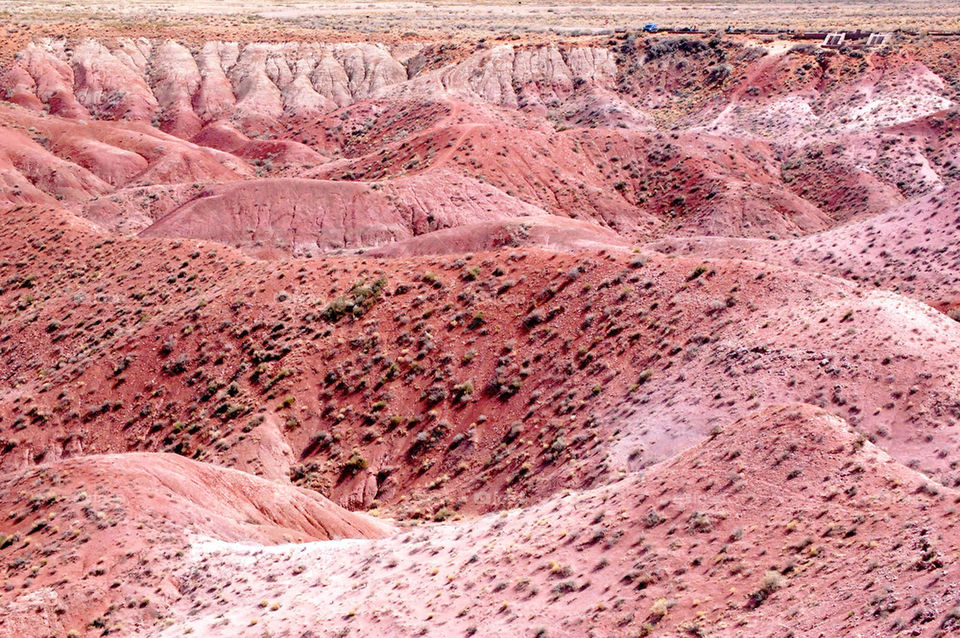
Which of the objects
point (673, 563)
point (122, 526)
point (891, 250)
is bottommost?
point (122, 526)

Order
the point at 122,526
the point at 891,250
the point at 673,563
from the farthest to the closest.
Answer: the point at 891,250 < the point at 122,526 < the point at 673,563

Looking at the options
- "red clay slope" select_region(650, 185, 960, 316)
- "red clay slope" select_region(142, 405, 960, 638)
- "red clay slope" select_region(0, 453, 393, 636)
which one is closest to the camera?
"red clay slope" select_region(142, 405, 960, 638)

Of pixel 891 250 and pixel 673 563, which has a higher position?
pixel 891 250

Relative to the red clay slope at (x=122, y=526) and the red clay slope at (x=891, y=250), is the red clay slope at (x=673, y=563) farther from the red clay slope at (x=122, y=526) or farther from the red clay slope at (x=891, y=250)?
the red clay slope at (x=891, y=250)

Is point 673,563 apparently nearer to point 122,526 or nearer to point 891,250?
point 122,526

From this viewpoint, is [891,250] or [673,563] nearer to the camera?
[673,563]

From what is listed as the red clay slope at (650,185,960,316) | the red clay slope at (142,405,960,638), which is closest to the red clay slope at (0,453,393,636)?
the red clay slope at (142,405,960,638)

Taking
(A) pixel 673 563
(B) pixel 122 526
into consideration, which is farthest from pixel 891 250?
(B) pixel 122 526

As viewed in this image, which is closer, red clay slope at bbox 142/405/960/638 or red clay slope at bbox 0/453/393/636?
red clay slope at bbox 142/405/960/638

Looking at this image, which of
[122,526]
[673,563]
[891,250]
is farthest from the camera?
[891,250]

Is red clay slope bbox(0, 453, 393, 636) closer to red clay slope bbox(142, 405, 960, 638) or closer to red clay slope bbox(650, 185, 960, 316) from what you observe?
red clay slope bbox(142, 405, 960, 638)

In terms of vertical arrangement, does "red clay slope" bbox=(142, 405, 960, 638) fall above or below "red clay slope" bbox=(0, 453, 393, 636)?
above

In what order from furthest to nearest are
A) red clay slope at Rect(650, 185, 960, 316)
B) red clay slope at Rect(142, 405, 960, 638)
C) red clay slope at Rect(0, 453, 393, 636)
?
red clay slope at Rect(650, 185, 960, 316), red clay slope at Rect(0, 453, 393, 636), red clay slope at Rect(142, 405, 960, 638)

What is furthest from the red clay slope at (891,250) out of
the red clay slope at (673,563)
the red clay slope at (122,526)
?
the red clay slope at (122,526)
